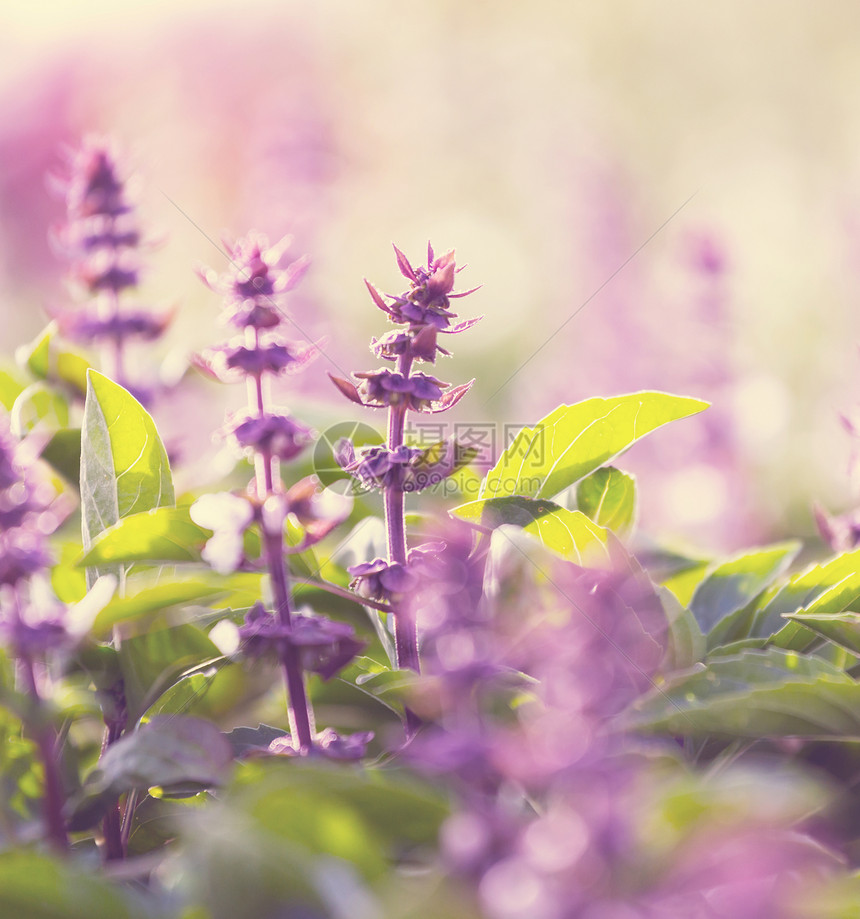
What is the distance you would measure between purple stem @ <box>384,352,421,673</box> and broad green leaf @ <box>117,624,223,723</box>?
0.64ft

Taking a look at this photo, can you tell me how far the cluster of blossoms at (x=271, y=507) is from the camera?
84cm

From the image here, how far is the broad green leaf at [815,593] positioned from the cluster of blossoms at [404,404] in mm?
352

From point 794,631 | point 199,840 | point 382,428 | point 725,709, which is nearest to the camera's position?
point 199,840

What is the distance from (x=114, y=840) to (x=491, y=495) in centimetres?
50

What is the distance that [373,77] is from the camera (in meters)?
9.28

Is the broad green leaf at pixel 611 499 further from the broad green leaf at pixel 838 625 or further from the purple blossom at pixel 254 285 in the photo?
the purple blossom at pixel 254 285

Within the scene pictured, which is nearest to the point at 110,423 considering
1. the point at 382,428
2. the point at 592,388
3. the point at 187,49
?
Result: the point at 382,428

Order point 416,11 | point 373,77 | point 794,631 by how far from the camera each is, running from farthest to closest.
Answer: point 416,11, point 373,77, point 794,631

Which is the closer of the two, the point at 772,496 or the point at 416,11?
the point at 772,496

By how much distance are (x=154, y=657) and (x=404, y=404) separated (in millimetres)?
368

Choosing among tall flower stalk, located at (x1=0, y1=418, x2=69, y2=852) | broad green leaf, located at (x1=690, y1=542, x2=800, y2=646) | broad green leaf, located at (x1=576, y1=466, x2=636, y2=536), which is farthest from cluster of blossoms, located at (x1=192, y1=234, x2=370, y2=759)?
broad green leaf, located at (x1=690, y1=542, x2=800, y2=646)

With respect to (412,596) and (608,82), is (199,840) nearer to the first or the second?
(412,596)

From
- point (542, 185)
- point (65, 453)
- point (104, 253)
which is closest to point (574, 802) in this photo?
point (65, 453)

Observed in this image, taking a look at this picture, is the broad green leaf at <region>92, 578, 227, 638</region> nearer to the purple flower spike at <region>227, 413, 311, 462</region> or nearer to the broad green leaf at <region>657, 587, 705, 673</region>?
the purple flower spike at <region>227, 413, 311, 462</region>
